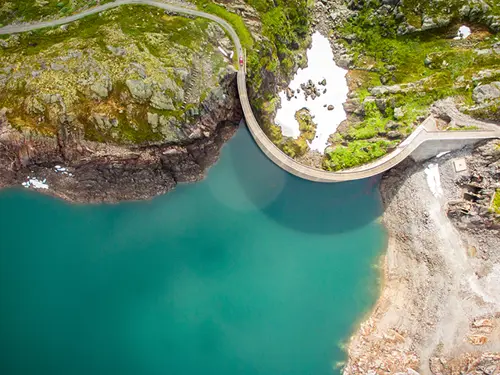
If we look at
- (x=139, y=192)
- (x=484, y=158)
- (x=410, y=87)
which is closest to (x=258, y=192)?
(x=139, y=192)

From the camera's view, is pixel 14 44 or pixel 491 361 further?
pixel 14 44

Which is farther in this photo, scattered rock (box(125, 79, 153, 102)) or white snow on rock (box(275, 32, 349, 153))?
white snow on rock (box(275, 32, 349, 153))

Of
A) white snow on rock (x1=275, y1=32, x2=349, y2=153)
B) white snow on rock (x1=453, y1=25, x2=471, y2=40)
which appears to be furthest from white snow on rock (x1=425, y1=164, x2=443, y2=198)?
white snow on rock (x1=453, y1=25, x2=471, y2=40)

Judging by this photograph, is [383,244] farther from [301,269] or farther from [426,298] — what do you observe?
[301,269]

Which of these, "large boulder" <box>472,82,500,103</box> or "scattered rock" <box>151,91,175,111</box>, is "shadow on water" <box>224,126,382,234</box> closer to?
"scattered rock" <box>151,91,175,111</box>

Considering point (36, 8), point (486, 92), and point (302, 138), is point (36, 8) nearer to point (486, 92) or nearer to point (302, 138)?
point (302, 138)

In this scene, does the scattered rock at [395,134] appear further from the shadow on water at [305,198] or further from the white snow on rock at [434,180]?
the shadow on water at [305,198]
